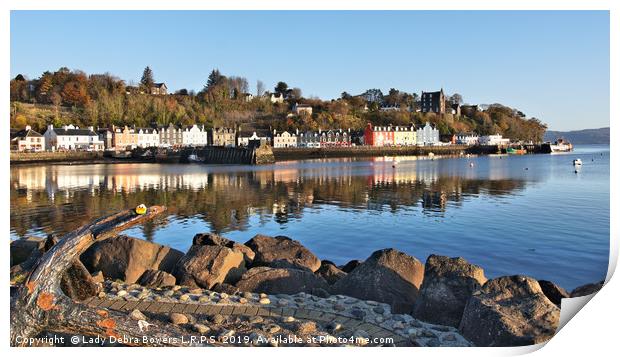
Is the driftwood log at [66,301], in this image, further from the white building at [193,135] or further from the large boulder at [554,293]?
the white building at [193,135]

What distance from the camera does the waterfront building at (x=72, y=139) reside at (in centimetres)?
5453

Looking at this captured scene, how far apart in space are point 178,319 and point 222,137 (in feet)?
255

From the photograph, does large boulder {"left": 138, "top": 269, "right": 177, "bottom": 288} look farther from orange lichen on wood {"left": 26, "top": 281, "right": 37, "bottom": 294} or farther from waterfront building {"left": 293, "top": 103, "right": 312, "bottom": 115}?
waterfront building {"left": 293, "top": 103, "right": 312, "bottom": 115}

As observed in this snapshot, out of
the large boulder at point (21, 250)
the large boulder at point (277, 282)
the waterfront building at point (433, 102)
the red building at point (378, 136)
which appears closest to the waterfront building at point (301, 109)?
the red building at point (378, 136)

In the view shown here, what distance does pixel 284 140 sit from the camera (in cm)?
8331

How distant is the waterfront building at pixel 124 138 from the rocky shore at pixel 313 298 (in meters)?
65.3

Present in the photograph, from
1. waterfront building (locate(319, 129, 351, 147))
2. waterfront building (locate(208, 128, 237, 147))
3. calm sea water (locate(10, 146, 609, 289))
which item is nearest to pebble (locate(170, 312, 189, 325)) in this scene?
calm sea water (locate(10, 146, 609, 289))

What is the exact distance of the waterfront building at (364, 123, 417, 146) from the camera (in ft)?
290

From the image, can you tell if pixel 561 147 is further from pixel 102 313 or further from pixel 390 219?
pixel 102 313

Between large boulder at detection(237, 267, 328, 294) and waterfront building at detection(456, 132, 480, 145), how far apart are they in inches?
3863

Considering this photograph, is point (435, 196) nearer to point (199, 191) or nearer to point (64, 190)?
point (199, 191)

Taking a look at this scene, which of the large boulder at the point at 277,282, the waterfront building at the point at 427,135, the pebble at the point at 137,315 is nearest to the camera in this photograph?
the pebble at the point at 137,315

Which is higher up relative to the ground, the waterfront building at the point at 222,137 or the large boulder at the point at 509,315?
the waterfront building at the point at 222,137

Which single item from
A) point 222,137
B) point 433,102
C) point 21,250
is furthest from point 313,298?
point 433,102
